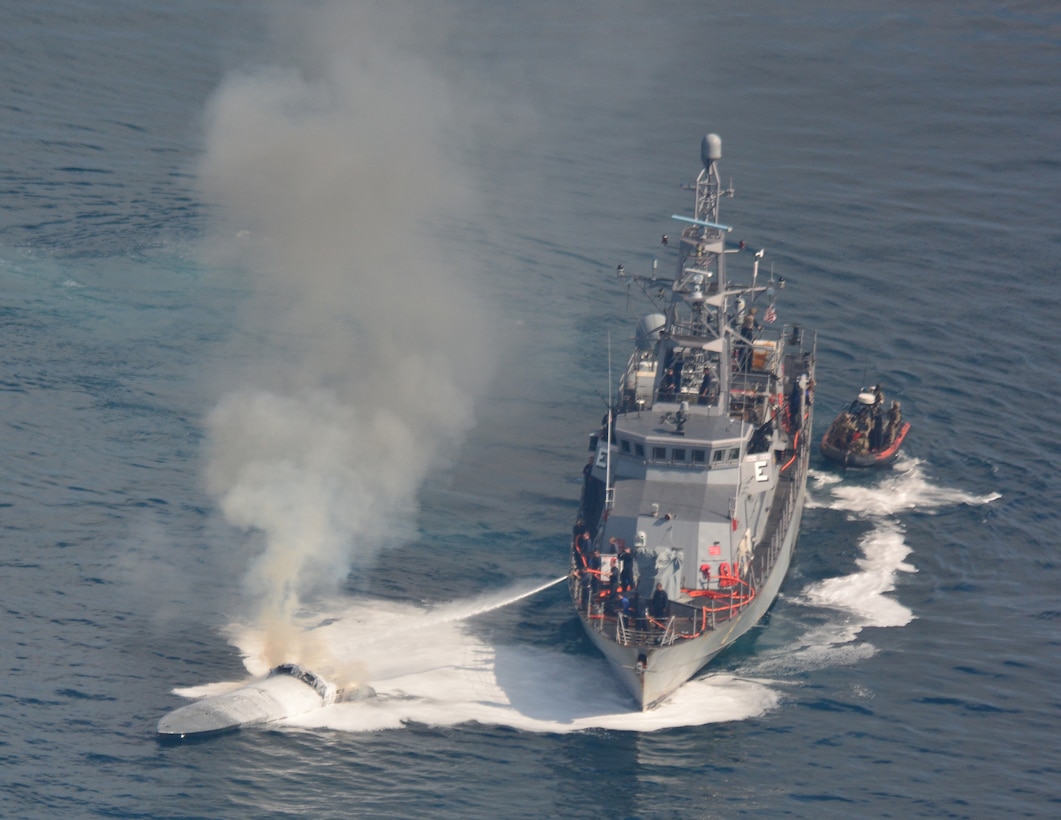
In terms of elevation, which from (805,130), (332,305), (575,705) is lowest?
(575,705)

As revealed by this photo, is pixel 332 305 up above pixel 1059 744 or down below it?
above

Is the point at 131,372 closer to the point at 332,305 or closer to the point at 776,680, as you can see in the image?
the point at 332,305

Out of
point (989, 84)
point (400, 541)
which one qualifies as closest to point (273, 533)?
point (400, 541)

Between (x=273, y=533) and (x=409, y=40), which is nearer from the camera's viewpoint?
(x=273, y=533)

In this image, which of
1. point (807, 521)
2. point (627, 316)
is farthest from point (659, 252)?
point (807, 521)

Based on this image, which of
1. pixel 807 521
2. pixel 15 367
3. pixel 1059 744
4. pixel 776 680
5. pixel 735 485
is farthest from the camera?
pixel 15 367

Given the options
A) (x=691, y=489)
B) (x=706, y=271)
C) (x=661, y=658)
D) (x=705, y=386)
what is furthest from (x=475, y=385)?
(x=661, y=658)

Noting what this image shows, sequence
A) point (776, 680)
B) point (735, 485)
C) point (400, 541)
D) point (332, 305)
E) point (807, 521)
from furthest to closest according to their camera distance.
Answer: point (332, 305), point (807, 521), point (400, 541), point (735, 485), point (776, 680)

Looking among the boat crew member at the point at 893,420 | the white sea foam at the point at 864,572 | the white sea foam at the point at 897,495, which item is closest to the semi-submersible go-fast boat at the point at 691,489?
the white sea foam at the point at 864,572
